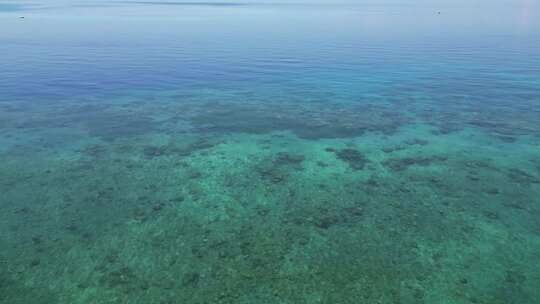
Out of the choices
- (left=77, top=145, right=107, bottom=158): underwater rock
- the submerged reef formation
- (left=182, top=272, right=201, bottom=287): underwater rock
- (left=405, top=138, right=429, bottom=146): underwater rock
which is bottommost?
(left=182, top=272, right=201, bottom=287): underwater rock

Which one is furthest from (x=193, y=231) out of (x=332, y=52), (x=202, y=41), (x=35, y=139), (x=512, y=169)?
(x=202, y=41)

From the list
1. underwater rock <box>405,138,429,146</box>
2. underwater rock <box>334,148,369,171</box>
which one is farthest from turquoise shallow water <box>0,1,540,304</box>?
underwater rock <box>334,148,369,171</box>

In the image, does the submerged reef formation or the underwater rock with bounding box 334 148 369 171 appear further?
the underwater rock with bounding box 334 148 369 171

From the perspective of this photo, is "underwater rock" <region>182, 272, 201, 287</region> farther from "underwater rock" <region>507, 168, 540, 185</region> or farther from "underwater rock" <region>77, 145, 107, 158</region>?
"underwater rock" <region>507, 168, 540, 185</region>

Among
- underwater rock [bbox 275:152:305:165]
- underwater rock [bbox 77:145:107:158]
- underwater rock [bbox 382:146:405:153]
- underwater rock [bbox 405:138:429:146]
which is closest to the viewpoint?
underwater rock [bbox 275:152:305:165]

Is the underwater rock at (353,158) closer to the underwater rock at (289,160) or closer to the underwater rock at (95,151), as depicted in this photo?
the underwater rock at (289,160)

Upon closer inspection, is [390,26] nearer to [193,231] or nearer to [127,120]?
[127,120]
